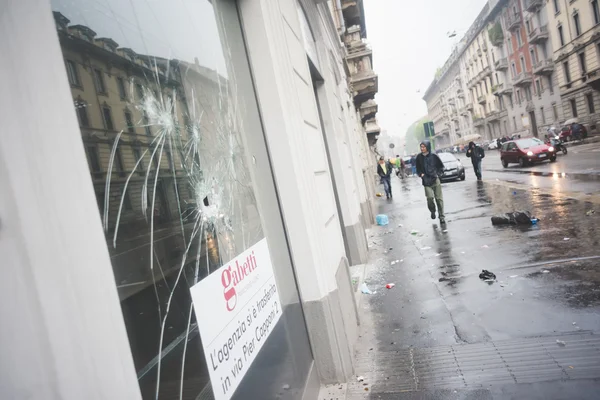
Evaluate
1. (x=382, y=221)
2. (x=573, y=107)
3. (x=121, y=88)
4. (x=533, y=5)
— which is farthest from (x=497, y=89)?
(x=121, y=88)

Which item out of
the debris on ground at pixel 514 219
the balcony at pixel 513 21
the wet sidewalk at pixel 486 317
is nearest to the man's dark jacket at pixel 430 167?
the debris on ground at pixel 514 219

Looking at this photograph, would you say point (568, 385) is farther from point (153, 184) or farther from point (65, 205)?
point (65, 205)

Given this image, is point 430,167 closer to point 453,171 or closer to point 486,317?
point 486,317

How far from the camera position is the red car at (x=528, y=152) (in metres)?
21.0

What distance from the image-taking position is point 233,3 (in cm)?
294

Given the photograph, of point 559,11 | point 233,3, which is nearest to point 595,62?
point 559,11

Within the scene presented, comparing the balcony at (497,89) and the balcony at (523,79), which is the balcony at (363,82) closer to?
the balcony at (523,79)

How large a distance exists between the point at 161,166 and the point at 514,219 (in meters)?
8.09

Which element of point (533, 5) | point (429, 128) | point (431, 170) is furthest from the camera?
point (533, 5)

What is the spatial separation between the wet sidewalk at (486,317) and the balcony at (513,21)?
165 ft

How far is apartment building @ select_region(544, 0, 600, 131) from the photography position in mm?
34719

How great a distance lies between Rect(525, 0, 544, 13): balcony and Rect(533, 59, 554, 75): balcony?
226 inches

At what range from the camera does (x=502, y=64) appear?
180 feet

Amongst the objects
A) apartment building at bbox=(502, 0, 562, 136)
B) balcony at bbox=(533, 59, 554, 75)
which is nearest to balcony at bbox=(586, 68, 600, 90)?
apartment building at bbox=(502, 0, 562, 136)
